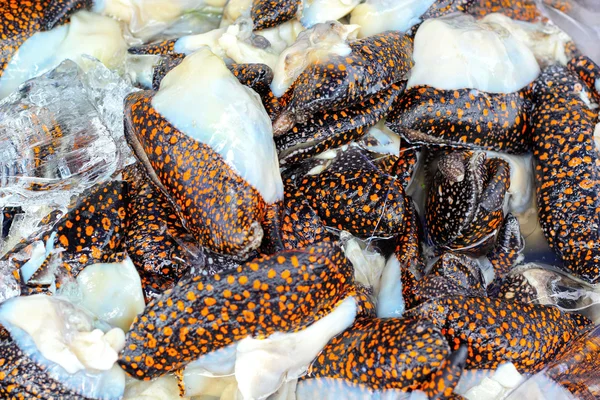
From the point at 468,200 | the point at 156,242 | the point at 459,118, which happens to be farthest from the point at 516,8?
the point at 156,242

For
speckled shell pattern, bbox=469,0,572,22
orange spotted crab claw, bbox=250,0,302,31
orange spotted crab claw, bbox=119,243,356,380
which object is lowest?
orange spotted crab claw, bbox=119,243,356,380

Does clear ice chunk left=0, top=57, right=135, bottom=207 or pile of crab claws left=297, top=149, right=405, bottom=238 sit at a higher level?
clear ice chunk left=0, top=57, right=135, bottom=207

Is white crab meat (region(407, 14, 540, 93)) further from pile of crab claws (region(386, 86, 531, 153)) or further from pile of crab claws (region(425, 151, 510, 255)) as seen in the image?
pile of crab claws (region(425, 151, 510, 255))

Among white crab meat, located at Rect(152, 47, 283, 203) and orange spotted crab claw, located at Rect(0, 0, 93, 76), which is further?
orange spotted crab claw, located at Rect(0, 0, 93, 76)

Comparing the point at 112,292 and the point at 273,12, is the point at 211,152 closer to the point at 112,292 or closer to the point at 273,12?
the point at 112,292

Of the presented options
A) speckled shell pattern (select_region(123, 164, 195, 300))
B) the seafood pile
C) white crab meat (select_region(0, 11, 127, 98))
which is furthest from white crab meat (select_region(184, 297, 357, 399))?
white crab meat (select_region(0, 11, 127, 98))

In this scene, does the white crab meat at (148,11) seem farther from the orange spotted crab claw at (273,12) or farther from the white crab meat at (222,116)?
the white crab meat at (222,116)
